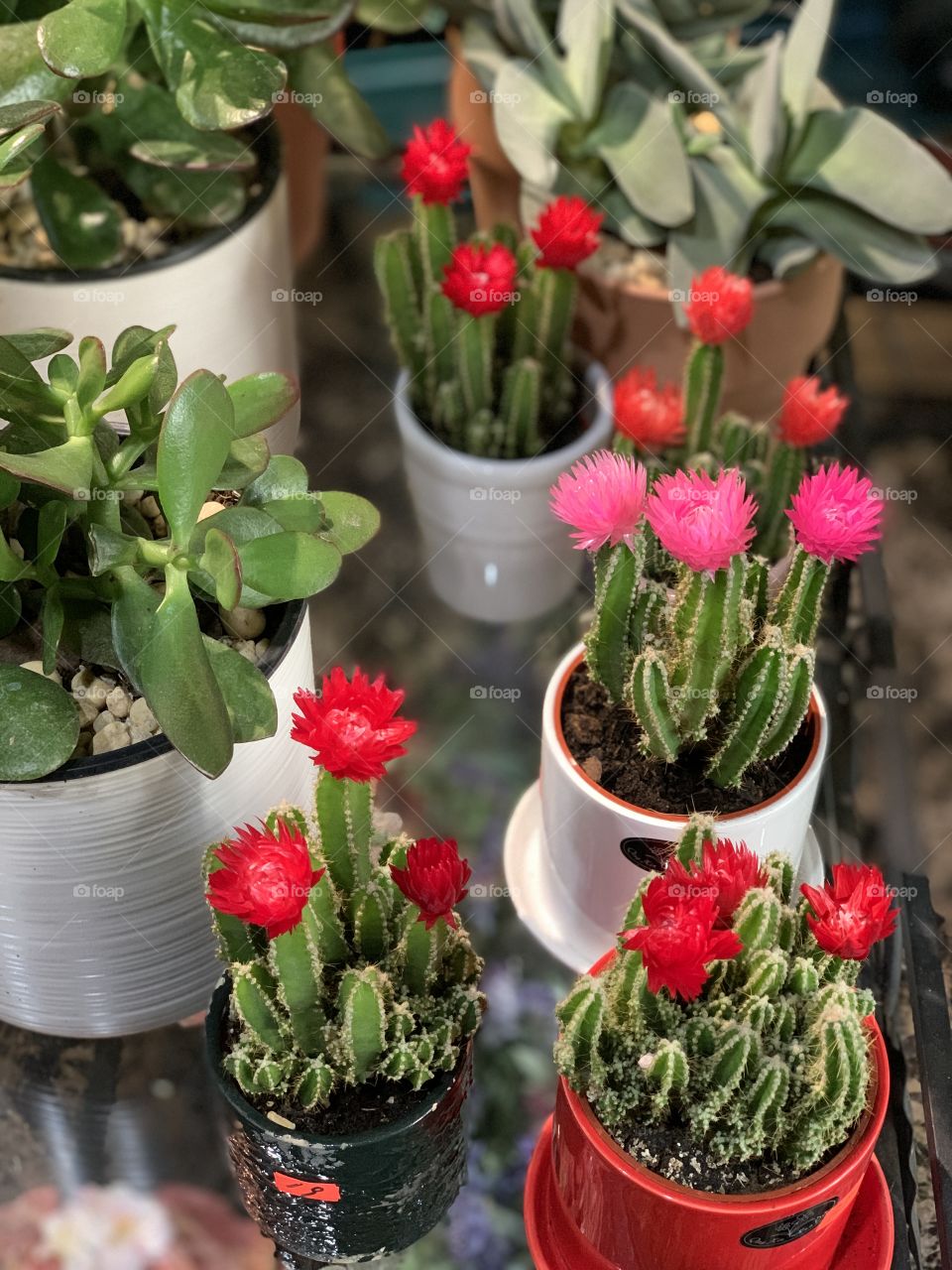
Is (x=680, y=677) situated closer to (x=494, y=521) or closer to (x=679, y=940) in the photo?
(x=679, y=940)

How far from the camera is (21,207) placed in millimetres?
875

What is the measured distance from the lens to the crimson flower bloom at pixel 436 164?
2.69 feet

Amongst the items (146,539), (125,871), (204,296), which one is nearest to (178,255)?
(204,296)

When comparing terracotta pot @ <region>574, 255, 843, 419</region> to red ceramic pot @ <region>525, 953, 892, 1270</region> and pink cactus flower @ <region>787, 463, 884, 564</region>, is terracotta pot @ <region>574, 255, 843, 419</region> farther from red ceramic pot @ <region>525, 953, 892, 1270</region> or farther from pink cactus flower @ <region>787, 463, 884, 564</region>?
red ceramic pot @ <region>525, 953, 892, 1270</region>

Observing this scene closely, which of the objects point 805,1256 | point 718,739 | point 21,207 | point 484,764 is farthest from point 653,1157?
point 21,207

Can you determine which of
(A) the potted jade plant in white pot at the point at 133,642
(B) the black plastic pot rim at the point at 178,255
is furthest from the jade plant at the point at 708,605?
(B) the black plastic pot rim at the point at 178,255

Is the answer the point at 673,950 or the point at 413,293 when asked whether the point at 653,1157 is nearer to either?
the point at 673,950

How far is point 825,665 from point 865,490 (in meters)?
0.28
